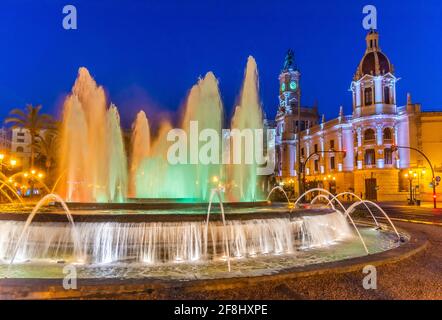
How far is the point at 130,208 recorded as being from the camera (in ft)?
47.9

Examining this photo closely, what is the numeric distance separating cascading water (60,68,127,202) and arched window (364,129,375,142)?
4367 cm

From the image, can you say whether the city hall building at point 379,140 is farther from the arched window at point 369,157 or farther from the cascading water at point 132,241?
the cascading water at point 132,241

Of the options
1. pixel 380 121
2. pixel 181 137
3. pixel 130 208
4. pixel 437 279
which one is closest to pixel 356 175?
pixel 380 121

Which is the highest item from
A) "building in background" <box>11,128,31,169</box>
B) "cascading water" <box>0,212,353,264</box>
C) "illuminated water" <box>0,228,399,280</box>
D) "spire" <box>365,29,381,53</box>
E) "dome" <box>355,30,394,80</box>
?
"spire" <box>365,29,381,53</box>

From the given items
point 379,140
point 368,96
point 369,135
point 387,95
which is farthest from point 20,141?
point 387,95

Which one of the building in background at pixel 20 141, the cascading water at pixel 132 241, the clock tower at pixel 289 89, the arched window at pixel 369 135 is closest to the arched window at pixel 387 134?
the arched window at pixel 369 135

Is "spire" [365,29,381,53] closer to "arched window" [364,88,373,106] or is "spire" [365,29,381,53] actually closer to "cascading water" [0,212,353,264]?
"arched window" [364,88,373,106]

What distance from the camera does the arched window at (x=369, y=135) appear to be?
59.4 meters

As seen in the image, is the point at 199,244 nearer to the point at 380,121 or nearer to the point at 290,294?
the point at 290,294

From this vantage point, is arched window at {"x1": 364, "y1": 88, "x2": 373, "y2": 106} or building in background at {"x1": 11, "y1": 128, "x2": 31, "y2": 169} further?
building in background at {"x1": 11, "y1": 128, "x2": 31, "y2": 169}

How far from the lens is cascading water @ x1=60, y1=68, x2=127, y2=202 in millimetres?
23672

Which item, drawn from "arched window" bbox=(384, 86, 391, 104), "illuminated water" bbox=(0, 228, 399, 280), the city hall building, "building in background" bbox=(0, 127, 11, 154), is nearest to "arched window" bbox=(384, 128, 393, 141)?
the city hall building

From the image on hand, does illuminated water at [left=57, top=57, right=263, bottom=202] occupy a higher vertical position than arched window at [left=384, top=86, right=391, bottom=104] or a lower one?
lower
